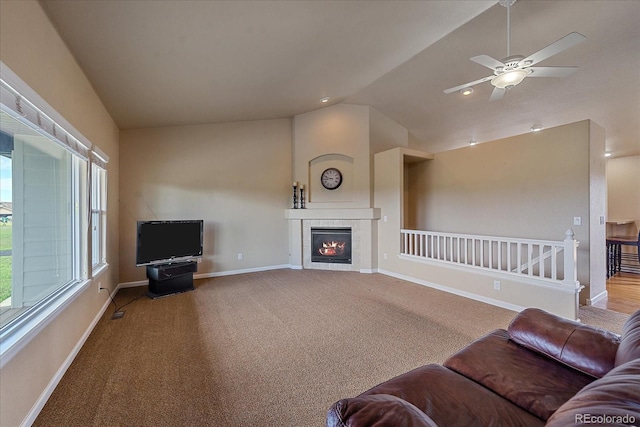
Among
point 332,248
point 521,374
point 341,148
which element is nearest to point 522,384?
point 521,374

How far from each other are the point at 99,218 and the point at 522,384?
169 inches

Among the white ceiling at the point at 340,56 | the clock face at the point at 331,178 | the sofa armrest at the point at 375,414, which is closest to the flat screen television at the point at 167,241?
the white ceiling at the point at 340,56

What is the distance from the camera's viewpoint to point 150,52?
2.56m

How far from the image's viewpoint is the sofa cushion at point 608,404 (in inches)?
21.8

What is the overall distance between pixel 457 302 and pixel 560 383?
8.25 feet

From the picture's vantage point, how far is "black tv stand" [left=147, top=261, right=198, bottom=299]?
12.7 ft

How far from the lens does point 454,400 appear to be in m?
1.11

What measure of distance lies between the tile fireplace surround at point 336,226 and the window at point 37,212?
3.46 m

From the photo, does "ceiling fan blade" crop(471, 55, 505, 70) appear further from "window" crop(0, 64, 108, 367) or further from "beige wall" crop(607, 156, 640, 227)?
"beige wall" crop(607, 156, 640, 227)

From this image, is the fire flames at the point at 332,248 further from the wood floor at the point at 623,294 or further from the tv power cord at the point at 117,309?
the wood floor at the point at 623,294

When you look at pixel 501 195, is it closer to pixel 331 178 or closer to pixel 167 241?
pixel 331 178

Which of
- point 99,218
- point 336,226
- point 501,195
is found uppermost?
point 501,195

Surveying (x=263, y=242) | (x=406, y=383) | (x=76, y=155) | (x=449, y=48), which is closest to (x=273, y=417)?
(x=406, y=383)

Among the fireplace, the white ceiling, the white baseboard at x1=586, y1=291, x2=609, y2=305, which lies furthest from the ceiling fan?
the fireplace
